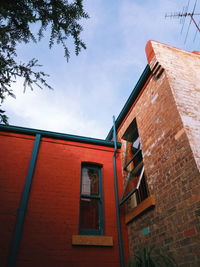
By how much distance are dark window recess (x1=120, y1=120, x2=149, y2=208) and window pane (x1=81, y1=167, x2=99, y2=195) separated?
0.96 metres

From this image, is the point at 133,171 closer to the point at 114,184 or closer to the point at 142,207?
the point at 114,184

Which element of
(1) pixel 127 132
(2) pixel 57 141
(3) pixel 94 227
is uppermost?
(1) pixel 127 132

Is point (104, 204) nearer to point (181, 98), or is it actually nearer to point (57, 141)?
point (57, 141)

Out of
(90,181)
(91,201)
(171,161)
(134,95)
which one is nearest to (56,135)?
(90,181)

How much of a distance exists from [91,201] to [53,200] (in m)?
1.20

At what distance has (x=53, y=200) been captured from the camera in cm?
543

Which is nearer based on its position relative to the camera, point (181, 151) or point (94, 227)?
Result: point (181, 151)

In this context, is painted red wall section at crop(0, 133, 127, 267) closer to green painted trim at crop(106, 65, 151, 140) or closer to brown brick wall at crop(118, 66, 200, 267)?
brown brick wall at crop(118, 66, 200, 267)

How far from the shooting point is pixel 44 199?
5363mm

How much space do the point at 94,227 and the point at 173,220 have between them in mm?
2556

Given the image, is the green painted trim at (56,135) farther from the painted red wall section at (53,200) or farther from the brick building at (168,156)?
the brick building at (168,156)

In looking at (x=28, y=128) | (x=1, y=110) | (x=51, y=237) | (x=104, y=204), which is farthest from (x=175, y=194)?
(x=28, y=128)

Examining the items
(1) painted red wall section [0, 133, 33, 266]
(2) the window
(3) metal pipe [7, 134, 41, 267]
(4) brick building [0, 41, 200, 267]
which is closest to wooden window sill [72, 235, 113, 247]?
(4) brick building [0, 41, 200, 267]

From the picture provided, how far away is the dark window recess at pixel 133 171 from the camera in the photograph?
19.0 feet
